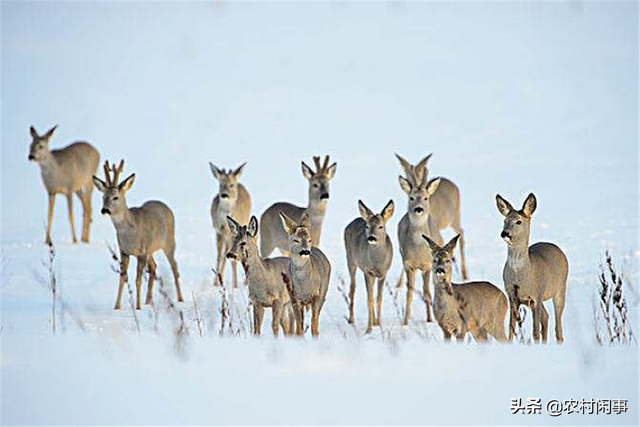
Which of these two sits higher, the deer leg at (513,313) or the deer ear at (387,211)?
the deer ear at (387,211)

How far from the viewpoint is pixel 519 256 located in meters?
11.7

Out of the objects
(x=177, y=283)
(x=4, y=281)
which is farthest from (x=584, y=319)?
(x=4, y=281)

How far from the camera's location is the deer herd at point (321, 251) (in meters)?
11.4

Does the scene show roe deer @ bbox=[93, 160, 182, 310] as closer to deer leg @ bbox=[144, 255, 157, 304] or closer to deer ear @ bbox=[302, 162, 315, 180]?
deer leg @ bbox=[144, 255, 157, 304]

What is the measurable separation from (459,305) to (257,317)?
6.45 ft

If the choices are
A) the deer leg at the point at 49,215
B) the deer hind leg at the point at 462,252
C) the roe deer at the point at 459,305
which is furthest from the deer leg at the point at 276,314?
the deer leg at the point at 49,215

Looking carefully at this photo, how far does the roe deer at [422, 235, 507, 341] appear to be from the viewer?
36.6 ft

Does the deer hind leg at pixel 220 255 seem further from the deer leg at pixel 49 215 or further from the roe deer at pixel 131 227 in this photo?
the deer leg at pixel 49 215

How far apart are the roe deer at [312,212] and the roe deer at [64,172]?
3.92 metres

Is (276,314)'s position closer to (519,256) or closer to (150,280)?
(519,256)

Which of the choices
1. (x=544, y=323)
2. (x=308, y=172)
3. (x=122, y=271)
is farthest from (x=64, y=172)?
(x=544, y=323)

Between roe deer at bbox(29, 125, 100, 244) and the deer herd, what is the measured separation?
0.05 feet

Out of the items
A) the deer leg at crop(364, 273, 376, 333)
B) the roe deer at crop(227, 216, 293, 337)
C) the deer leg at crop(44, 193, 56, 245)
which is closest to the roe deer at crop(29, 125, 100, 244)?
the deer leg at crop(44, 193, 56, 245)

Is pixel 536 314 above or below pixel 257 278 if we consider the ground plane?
below
